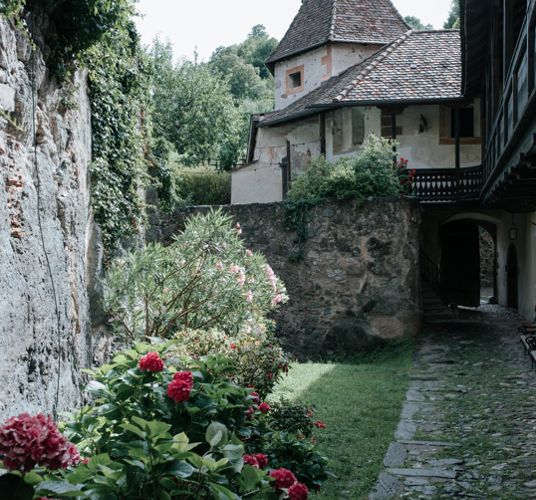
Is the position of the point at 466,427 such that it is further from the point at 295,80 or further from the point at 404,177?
the point at 295,80

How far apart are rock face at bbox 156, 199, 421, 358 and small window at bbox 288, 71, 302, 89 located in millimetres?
10601

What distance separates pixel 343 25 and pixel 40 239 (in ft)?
62.5

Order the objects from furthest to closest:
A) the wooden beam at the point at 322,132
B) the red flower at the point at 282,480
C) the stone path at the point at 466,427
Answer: the wooden beam at the point at 322,132, the stone path at the point at 466,427, the red flower at the point at 282,480

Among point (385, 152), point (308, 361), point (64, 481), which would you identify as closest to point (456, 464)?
point (64, 481)

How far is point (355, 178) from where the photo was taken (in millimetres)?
14234

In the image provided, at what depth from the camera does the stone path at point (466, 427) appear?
5883mm

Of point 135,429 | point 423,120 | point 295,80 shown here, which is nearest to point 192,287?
point 135,429

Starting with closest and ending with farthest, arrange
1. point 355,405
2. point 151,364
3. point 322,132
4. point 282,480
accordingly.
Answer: point 282,480, point 151,364, point 355,405, point 322,132

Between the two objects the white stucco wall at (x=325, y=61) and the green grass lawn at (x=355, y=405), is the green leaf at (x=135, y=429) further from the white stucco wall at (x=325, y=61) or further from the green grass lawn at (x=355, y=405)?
the white stucco wall at (x=325, y=61)

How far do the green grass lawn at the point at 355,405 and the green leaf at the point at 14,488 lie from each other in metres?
3.13

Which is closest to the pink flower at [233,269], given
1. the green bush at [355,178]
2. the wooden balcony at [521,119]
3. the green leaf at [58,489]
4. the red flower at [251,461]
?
the wooden balcony at [521,119]

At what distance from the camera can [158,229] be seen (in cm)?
1093

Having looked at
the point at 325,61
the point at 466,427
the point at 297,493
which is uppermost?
the point at 325,61

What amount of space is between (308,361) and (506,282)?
850 cm
